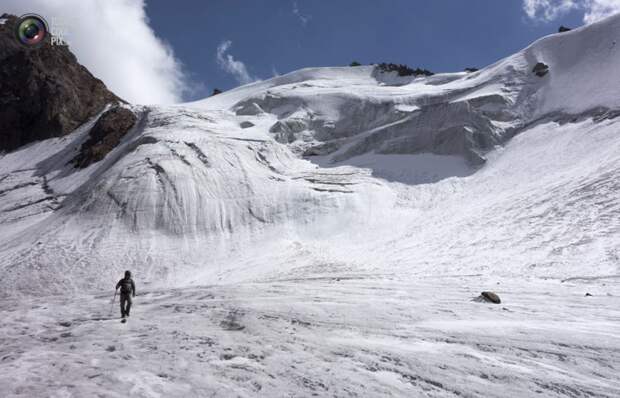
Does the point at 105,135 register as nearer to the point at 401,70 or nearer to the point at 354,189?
the point at 354,189

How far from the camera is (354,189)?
28.8 metres

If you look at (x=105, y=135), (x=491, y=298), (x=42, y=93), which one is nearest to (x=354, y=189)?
(x=491, y=298)

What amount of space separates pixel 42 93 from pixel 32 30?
39.1 m

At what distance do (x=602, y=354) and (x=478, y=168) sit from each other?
25.1 metres

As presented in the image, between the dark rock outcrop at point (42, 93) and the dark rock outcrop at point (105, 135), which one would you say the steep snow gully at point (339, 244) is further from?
the dark rock outcrop at point (42, 93)

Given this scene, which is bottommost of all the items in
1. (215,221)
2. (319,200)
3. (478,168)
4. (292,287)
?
(292,287)

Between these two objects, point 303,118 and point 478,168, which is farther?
point 303,118

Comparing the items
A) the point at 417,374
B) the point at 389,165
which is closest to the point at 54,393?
the point at 417,374

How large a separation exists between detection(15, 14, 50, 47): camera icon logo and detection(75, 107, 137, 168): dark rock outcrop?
1863 centimetres

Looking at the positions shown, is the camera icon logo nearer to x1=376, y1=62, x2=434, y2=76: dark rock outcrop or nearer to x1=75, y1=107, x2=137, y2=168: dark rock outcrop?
x1=75, y1=107, x2=137, y2=168: dark rock outcrop

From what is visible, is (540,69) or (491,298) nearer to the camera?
(491,298)

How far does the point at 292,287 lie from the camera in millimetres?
13930

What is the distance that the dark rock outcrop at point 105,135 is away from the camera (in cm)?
3544

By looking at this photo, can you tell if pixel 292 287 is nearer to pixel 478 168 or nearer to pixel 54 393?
pixel 54 393
